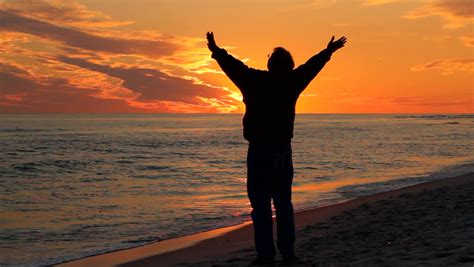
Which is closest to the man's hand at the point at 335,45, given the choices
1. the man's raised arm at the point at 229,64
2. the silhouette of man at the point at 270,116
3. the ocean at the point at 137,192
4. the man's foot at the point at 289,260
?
the silhouette of man at the point at 270,116

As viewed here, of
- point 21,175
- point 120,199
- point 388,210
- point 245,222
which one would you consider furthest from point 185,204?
point 21,175

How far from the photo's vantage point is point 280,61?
518 centimetres

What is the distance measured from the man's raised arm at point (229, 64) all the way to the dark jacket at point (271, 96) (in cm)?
1

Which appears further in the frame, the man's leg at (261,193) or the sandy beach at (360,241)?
the sandy beach at (360,241)

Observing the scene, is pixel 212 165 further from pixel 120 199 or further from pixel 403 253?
pixel 403 253

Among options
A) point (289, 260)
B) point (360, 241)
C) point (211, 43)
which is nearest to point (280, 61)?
point (211, 43)

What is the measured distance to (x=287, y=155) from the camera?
5238 millimetres

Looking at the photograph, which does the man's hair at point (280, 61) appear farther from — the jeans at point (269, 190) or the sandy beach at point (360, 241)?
the sandy beach at point (360, 241)

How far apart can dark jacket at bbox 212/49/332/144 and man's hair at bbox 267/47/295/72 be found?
2.5 inches

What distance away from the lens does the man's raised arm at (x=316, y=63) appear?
511 centimetres

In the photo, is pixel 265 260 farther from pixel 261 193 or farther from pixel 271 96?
pixel 271 96

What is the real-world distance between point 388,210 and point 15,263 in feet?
21.5

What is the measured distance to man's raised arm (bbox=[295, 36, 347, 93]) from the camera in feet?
16.8

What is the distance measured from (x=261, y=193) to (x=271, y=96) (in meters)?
0.98
